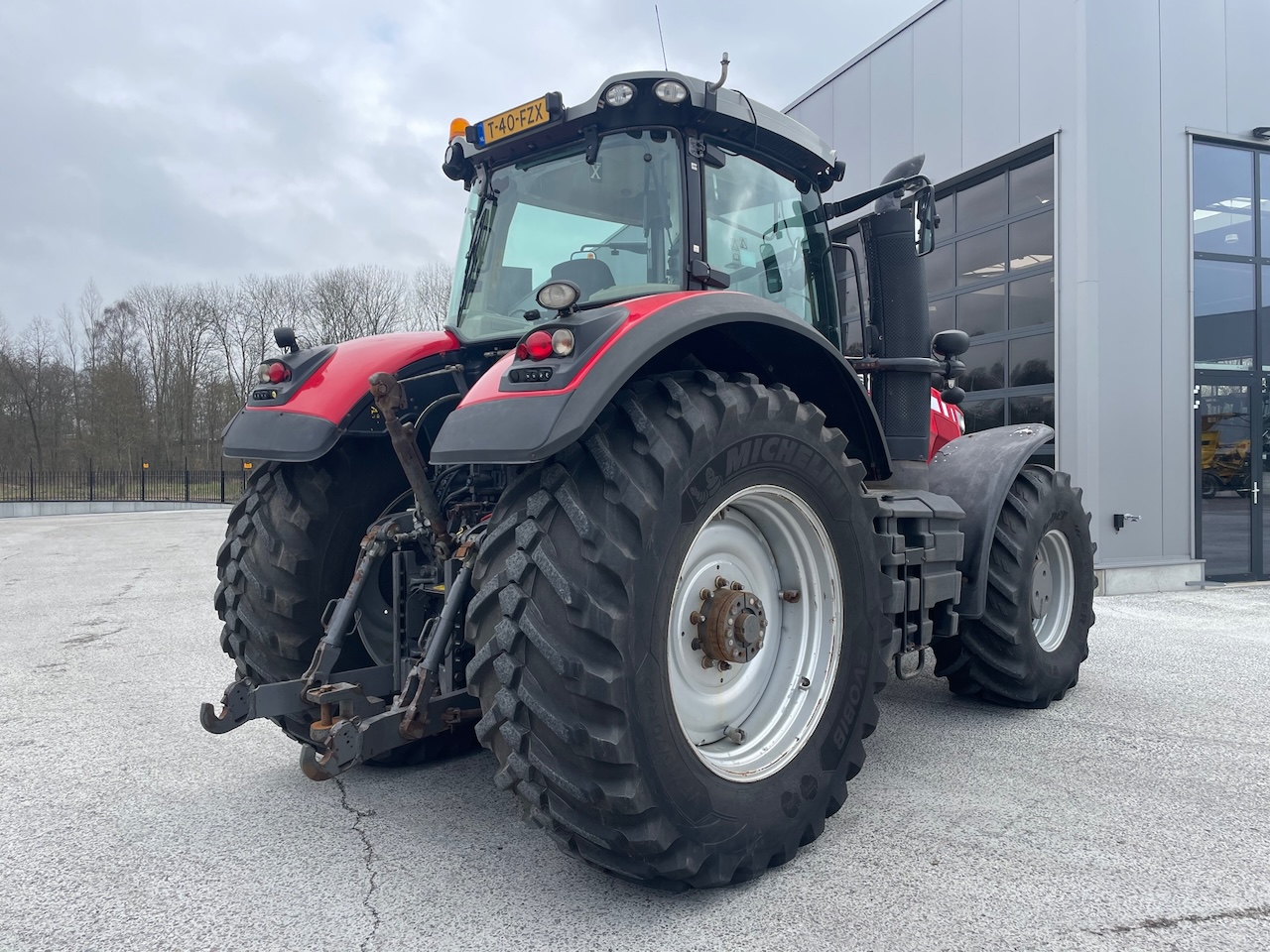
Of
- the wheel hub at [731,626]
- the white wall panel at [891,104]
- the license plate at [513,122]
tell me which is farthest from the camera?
the white wall panel at [891,104]

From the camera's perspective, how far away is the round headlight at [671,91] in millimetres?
2867

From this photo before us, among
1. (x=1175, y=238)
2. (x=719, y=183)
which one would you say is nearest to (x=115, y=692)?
(x=719, y=183)

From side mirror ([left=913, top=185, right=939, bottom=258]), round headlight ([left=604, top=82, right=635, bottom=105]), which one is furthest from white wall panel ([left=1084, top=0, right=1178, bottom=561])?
round headlight ([left=604, top=82, right=635, bottom=105])

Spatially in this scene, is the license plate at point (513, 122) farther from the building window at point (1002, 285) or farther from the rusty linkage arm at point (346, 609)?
the building window at point (1002, 285)

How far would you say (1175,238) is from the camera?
9062mm

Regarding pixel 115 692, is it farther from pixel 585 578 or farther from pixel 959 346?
pixel 959 346

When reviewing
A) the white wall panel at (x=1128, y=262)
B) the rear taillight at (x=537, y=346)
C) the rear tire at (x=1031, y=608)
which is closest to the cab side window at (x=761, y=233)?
the rear taillight at (x=537, y=346)

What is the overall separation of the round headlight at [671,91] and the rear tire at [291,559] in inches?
65.5

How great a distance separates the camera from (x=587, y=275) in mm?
3035

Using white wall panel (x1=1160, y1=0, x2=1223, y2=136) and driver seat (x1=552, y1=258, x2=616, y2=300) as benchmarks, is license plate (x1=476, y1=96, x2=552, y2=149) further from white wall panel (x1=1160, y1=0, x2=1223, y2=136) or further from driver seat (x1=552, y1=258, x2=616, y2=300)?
white wall panel (x1=1160, y1=0, x2=1223, y2=136)

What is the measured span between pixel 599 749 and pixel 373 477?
5.64ft

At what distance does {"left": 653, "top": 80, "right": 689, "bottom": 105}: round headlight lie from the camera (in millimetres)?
2867

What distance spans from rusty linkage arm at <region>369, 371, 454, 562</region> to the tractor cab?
0.55 m

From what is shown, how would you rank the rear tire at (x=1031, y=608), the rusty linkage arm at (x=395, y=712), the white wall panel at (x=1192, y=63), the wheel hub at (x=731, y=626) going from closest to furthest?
the rusty linkage arm at (x=395, y=712) → the wheel hub at (x=731, y=626) → the rear tire at (x=1031, y=608) → the white wall panel at (x=1192, y=63)
